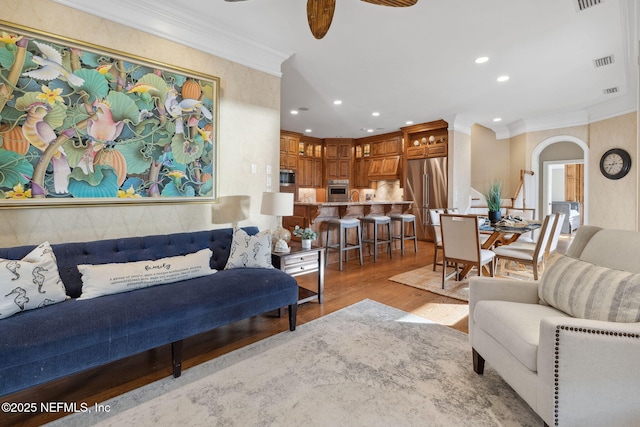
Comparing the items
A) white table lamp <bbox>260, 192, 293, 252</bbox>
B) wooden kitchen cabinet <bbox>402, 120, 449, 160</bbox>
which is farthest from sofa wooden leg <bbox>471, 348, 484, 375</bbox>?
wooden kitchen cabinet <bbox>402, 120, 449, 160</bbox>

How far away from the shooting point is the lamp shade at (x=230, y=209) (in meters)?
3.08

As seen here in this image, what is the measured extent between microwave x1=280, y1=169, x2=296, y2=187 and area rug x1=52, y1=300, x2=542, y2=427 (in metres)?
5.31

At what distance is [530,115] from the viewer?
247 inches

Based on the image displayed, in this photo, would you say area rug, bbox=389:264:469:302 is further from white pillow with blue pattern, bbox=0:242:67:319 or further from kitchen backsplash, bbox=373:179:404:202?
kitchen backsplash, bbox=373:179:404:202

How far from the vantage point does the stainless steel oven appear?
Result: 830cm

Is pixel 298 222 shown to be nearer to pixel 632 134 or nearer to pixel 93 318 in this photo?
pixel 93 318

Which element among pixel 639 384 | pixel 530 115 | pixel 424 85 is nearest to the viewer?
pixel 639 384

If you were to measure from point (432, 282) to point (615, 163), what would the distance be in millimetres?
4910

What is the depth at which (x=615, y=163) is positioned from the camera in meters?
5.62

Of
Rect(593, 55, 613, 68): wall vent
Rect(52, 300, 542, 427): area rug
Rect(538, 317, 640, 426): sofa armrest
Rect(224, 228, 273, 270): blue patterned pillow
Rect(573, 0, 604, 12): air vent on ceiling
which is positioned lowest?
Rect(52, 300, 542, 427): area rug

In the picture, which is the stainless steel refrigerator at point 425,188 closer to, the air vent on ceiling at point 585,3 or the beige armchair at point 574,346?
the air vent on ceiling at point 585,3

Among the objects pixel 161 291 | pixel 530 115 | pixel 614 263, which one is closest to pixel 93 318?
pixel 161 291

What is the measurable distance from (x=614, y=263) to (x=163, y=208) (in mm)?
3288

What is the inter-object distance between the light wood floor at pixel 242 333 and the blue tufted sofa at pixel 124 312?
0.26 m
